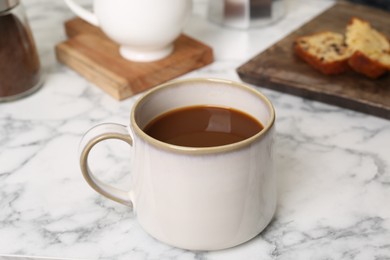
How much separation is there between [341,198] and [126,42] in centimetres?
40

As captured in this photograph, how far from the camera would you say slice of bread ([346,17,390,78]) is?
80cm

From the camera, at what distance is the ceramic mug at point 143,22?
2.69 feet

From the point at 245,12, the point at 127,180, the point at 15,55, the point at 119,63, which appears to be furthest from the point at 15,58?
the point at 245,12

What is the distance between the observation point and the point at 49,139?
755 mm

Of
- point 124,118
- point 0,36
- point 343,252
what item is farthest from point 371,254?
point 0,36

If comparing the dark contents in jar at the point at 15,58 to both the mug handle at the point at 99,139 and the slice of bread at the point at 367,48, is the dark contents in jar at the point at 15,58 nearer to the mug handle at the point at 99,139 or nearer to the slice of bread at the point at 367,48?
the mug handle at the point at 99,139

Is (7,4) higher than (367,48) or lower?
higher

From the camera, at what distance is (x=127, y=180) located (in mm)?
673

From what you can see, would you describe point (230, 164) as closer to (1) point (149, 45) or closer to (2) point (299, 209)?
(2) point (299, 209)

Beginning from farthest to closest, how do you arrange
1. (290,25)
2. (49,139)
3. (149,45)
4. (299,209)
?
(290,25), (149,45), (49,139), (299,209)

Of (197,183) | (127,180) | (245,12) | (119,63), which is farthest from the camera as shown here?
(245,12)

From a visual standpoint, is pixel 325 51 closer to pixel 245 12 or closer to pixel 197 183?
pixel 245 12

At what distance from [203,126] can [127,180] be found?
144mm

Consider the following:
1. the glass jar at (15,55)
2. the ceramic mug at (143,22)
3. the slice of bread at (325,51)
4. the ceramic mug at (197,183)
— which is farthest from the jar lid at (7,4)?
the slice of bread at (325,51)
